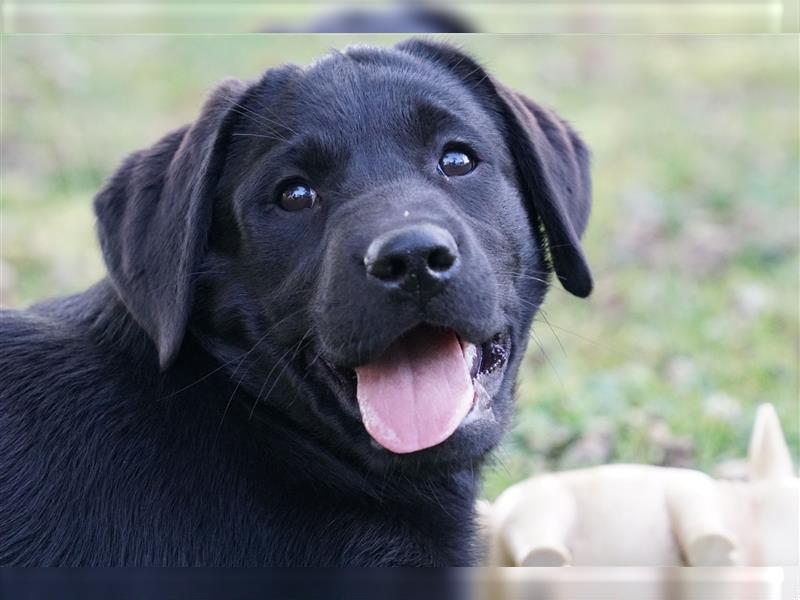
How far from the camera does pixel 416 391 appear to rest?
279 centimetres

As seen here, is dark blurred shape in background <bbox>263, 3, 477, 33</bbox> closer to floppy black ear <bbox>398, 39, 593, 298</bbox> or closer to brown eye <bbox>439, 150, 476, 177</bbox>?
floppy black ear <bbox>398, 39, 593, 298</bbox>

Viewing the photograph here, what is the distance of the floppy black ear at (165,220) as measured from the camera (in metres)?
2.95

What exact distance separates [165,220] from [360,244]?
2.03 feet

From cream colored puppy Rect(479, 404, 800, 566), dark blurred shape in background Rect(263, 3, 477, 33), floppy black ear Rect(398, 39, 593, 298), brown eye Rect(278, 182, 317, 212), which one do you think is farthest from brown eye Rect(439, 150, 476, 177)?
cream colored puppy Rect(479, 404, 800, 566)

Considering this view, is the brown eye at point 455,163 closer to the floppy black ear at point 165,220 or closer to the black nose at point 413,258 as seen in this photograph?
the black nose at point 413,258

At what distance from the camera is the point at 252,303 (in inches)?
120

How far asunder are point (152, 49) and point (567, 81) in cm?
287

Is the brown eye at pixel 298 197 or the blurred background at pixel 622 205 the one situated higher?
the brown eye at pixel 298 197

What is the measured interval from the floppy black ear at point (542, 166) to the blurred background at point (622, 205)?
0.13m

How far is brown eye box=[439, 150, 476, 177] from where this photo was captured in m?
3.09

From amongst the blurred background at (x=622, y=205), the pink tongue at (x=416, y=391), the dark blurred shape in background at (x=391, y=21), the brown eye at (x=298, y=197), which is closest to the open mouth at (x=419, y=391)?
the pink tongue at (x=416, y=391)

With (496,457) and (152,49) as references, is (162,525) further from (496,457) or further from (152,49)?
(152,49)

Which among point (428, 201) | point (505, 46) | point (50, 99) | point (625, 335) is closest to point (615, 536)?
point (428, 201)

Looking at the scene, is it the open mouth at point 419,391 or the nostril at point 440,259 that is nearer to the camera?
the nostril at point 440,259
